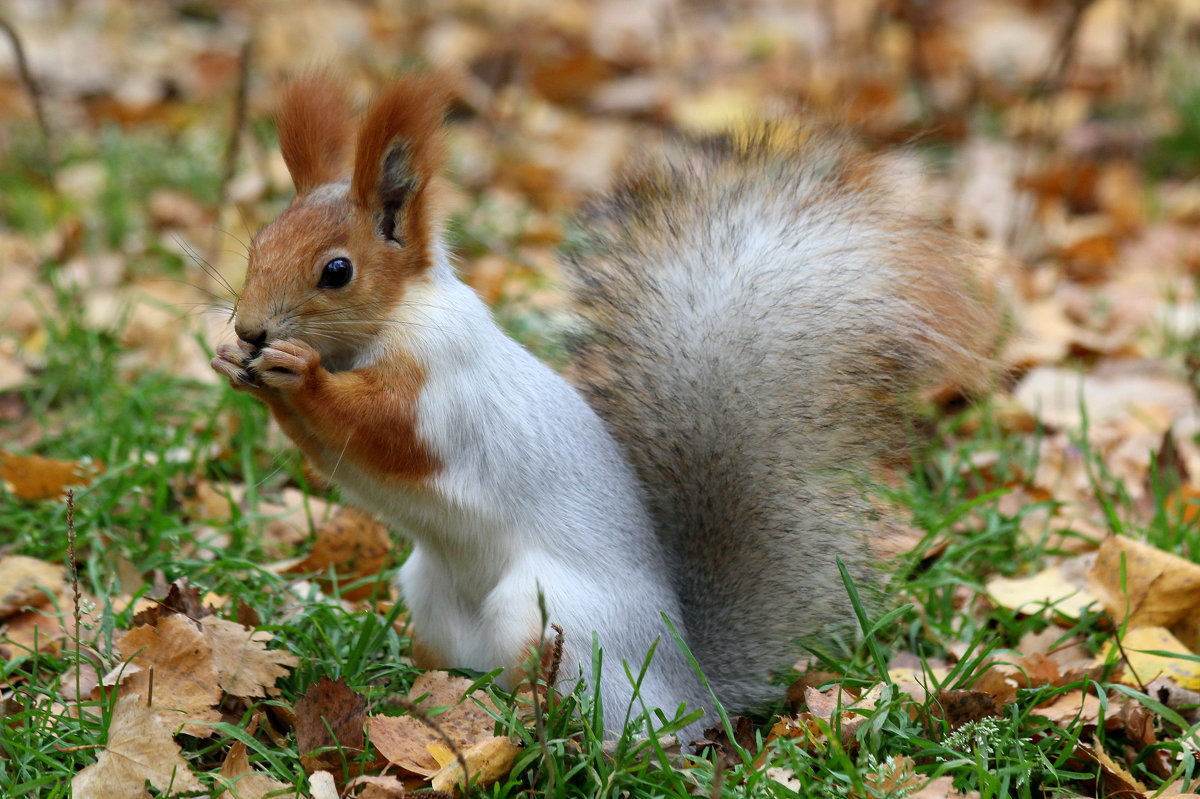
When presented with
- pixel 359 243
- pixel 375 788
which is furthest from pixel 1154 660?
pixel 359 243

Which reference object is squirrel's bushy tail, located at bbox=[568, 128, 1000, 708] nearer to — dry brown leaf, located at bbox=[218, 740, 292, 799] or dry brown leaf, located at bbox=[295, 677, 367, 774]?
dry brown leaf, located at bbox=[295, 677, 367, 774]

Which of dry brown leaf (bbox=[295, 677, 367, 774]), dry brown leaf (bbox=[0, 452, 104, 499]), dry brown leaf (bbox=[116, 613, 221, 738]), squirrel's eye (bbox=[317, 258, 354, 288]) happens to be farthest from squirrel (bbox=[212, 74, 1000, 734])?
dry brown leaf (bbox=[0, 452, 104, 499])

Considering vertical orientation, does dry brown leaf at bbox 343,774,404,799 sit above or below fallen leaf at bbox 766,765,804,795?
below

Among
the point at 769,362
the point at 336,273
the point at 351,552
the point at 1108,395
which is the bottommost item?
the point at 351,552

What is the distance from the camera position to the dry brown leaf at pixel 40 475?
1.99 meters

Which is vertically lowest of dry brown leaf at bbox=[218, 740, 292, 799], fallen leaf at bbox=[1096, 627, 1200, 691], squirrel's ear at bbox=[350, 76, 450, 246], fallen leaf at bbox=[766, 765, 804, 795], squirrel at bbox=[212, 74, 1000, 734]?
dry brown leaf at bbox=[218, 740, 292, 799]

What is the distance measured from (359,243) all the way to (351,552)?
26.8 inches

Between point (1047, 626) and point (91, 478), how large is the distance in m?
1.53

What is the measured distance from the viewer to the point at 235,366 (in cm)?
138

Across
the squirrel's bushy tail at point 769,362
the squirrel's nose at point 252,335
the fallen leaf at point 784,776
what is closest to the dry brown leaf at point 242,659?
the squirrel's nose at point 252,335

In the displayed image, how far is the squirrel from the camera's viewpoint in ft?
4.68

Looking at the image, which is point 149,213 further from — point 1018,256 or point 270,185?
point 1018,256

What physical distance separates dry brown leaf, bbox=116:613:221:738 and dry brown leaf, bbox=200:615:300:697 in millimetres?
23

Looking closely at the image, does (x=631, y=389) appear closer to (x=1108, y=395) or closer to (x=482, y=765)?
(x=482, y=765)
